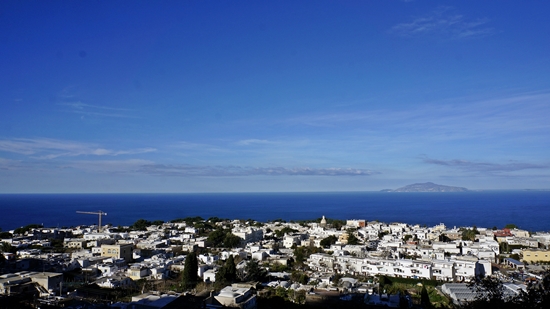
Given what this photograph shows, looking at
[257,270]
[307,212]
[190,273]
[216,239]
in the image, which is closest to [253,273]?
[257,270]

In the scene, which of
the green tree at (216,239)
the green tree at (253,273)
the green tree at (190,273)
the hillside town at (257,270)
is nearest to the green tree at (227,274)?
the hillside town at (257,270)

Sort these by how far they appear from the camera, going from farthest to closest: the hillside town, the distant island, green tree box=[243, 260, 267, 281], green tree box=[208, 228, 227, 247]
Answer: the distant island, green tree box=[208, 228, 227, 247], green tree box=[243, 260, 267, 281], the hillside town

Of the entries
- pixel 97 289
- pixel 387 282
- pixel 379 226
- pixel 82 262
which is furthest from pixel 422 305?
pixel 379 226

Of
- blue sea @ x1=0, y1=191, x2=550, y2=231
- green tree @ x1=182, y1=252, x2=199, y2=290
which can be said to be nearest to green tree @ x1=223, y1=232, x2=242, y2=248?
green tree @ x1=182, y1=252, x2=199, y2=290

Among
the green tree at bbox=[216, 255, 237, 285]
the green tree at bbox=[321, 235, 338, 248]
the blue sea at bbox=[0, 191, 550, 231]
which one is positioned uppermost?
the green tree at bbox=[216, 255, 237, 285]

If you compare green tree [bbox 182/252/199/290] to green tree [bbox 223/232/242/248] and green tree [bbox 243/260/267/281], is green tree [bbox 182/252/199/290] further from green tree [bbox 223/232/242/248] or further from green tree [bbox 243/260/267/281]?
green tree [bbox 223/232/242/248]

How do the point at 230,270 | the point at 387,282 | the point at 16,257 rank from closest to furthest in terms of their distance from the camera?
1. the point at 230,270
2. the point at 387,282
3. the point at 16,257

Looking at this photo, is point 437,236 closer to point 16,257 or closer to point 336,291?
point 336,291

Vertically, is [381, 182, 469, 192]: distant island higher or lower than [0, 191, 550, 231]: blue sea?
higher

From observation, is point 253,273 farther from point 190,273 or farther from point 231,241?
point 231,241
